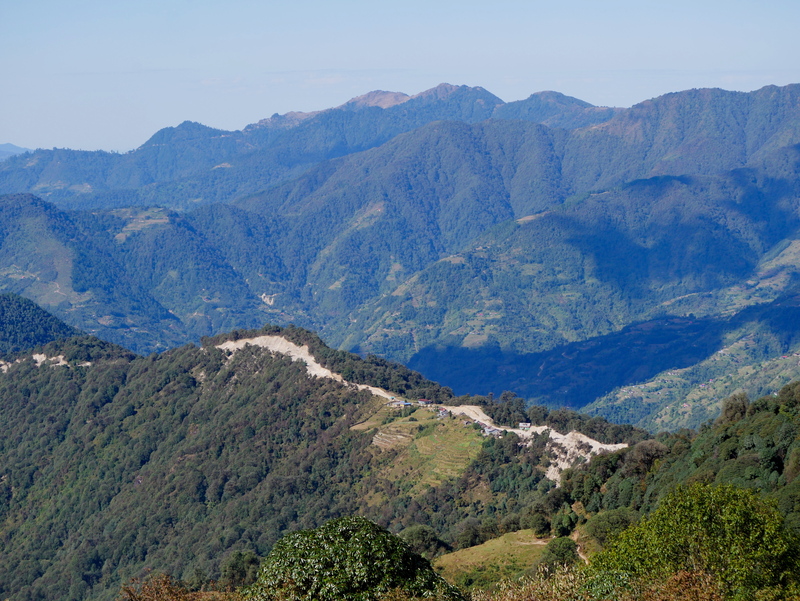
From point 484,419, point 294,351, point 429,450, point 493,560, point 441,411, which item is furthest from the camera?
point 294,351

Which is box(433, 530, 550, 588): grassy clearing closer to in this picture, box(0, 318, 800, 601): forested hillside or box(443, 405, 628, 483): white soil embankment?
box(0, 318, 800, 601): forested hillside

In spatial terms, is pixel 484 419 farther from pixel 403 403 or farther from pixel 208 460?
pixel 208 460

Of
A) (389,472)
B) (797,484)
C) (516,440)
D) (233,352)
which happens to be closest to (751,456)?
(797,484)

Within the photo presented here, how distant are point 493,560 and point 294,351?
91.5 m

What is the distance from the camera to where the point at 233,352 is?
16962 cm

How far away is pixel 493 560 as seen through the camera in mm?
75375

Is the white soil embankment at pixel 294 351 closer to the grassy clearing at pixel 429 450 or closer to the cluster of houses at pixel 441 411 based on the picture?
the cluster of houses at pixel 441 411

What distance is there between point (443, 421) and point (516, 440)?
15.8 m

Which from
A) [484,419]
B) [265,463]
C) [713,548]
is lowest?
[265,463]

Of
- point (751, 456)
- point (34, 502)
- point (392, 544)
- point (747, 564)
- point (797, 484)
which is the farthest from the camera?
point (34, 502)

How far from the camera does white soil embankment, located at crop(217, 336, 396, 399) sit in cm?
14338

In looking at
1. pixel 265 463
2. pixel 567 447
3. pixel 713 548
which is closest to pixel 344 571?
pixel 713 548

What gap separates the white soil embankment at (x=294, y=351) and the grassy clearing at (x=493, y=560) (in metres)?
58.0

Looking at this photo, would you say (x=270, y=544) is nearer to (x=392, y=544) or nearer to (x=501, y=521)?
(x=501, y=521)
